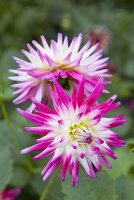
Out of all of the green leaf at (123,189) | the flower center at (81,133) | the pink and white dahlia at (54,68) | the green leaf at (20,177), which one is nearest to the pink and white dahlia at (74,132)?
the flower center at (81,133)

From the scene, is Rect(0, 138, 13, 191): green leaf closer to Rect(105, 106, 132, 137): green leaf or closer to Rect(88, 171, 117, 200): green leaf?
Rect(88, 171, 117, 200): green leaf

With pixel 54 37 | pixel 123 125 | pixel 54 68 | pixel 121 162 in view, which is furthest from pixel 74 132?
pixel 54 37

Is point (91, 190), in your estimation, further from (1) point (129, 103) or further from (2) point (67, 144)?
(1) point (129, 103)

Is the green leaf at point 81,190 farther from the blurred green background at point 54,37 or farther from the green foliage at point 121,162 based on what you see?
the green foliage at point 121,162

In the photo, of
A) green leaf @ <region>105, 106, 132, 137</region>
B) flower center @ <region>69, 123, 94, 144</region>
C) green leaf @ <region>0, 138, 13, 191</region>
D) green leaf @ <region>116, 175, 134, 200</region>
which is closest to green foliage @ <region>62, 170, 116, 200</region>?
green leaf @ <region>116, 175, 134, 200</region>

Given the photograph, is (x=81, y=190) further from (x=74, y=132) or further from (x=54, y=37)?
(x=54, y=37)

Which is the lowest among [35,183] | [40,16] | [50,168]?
[35,183]

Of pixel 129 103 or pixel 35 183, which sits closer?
pixel 35 183

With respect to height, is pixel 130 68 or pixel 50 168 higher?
pixel 130 68

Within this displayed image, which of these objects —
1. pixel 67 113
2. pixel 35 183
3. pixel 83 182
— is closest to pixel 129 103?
pixel 35 183
